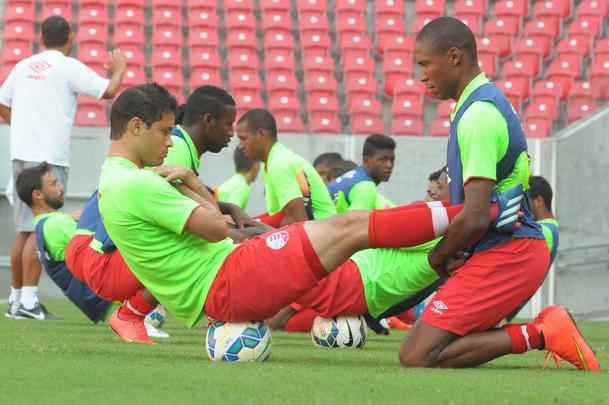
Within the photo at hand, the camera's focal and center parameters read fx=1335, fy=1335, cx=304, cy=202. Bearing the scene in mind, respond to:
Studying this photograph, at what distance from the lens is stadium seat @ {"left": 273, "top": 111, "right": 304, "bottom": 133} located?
17.5 m

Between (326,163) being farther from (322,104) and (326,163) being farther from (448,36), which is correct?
(448,36)

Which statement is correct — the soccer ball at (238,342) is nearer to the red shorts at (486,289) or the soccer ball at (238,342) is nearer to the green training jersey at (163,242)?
the green training jersey at (163,242)

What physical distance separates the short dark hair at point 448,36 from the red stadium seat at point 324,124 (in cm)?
1137

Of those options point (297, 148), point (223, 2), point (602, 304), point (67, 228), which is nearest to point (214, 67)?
point (223, 2)

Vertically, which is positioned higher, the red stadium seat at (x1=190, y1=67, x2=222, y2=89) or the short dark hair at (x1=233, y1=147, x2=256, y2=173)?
the red stadium seat at (x1=190, y1=67, x2=222, y2=89)

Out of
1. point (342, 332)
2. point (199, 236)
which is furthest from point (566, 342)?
point (342, 332)

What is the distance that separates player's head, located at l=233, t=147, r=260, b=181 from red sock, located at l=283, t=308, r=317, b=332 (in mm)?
4720

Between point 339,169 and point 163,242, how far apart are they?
23.5ft

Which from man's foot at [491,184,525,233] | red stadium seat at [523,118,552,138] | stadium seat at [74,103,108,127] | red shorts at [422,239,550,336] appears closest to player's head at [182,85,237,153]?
red shorts at [422,239,550,336]

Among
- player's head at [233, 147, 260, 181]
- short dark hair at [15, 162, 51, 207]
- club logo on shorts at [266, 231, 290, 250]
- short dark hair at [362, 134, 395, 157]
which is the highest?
club logo on shorts at [266, 231, 290, 250]

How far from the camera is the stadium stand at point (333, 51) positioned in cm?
1792

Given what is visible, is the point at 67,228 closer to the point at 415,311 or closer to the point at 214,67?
the point at 415,311

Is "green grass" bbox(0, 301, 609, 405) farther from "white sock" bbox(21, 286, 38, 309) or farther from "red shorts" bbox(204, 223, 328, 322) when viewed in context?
"white sock" bbox(21, 286, 38, 309)

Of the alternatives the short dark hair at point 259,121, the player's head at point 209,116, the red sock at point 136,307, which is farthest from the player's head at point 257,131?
the red sock at point 136,307
